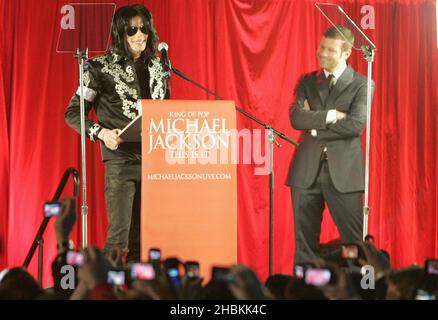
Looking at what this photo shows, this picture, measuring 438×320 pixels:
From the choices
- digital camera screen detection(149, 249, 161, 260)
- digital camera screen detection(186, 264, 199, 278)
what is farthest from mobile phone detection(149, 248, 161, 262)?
digital camera screen detection(186, 264, 199, 278)

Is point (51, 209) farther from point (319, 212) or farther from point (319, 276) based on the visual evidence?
point (319, 212)

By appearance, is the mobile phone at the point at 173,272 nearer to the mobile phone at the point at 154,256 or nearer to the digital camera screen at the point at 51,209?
the mobile phone at the point at 154,256

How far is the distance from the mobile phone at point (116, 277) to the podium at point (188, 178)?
152cm

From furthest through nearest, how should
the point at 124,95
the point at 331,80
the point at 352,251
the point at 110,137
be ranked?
the point at 331,80, the point at 124,95, the point at 110,137, the point at 352,251

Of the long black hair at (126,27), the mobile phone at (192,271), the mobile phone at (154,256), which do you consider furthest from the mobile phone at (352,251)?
the long black hair at (126,27)

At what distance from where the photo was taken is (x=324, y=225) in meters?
6.54

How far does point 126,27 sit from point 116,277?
312 cm

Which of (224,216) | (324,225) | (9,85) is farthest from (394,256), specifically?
(9,85)

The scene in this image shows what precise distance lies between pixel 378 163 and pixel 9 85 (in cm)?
348

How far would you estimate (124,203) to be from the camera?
5734mm

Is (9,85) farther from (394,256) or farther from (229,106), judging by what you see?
(394,256)

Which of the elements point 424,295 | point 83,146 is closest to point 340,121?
point 83,146

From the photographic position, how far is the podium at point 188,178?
193 inches
